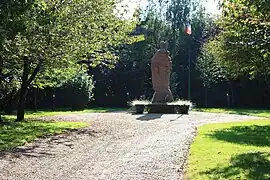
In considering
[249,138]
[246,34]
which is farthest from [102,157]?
[249,138]

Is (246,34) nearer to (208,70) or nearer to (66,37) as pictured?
(66,37)

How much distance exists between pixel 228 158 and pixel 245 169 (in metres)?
1.29

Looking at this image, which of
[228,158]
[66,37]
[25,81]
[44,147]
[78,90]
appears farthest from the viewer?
[78,90]

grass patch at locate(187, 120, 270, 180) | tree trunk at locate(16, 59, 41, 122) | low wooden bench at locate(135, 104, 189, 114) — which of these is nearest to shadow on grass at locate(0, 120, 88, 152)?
tree trunk at locate(16, 59, 41, 122)

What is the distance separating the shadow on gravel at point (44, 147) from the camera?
9.91m

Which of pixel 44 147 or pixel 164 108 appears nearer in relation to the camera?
pixel 44 147

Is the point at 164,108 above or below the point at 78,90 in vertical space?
below

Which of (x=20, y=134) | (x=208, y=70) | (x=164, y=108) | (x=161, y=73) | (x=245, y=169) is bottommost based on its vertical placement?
(x=245, y=169)

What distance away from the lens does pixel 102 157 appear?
9.52 metres

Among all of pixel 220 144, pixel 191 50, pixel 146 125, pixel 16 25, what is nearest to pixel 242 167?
pixel 220 144

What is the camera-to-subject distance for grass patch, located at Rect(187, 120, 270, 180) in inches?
288

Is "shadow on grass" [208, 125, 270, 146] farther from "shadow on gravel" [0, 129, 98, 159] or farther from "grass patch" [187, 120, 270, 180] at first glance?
"shadow on gravel" [0, 129, 98, 159]

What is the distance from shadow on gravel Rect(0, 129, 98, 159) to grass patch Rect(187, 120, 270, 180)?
343cm

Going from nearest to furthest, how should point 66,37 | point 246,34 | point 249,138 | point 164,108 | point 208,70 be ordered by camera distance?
point 246,34
point 249,138
point 66,37
point 164,108
point 208,70
